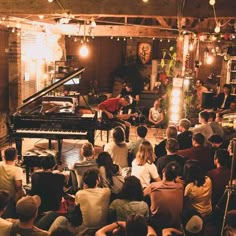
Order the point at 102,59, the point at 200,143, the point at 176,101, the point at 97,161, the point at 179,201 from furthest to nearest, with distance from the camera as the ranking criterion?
1. the point at 102,59
2. the point at 176,101
3. the point at 200,143
4. the point at 97,161
5. the point at 179,201

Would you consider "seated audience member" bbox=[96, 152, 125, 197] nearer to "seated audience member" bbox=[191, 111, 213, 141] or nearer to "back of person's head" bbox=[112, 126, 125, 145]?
"back of person's head" bbox=[112, 126, 125, 145]

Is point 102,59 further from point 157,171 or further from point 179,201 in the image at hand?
point 179,201

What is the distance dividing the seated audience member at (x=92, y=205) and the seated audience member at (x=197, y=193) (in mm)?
930

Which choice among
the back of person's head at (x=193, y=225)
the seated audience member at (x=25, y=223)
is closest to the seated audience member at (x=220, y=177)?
the back of person's head at (x=193, y=225)

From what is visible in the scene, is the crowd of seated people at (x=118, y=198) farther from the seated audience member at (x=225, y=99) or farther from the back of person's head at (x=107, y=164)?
the seated audience member at (x=225, y=99)

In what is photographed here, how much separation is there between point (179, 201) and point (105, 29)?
9949 millimetres

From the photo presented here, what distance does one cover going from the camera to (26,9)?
6.47 metres

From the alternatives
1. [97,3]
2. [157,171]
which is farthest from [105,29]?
[157,171]

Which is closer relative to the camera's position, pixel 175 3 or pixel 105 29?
pixel 175 3

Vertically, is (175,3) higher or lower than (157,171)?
higher

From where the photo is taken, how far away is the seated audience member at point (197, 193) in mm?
4367

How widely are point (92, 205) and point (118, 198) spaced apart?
0.30 metres

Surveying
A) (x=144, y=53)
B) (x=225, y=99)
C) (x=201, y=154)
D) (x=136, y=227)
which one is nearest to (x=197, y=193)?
(x=201, y=154)

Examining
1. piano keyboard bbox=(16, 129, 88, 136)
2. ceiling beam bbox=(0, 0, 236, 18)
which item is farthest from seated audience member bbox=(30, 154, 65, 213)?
piano keyboard bbox=(16, 129, 88, 136)
